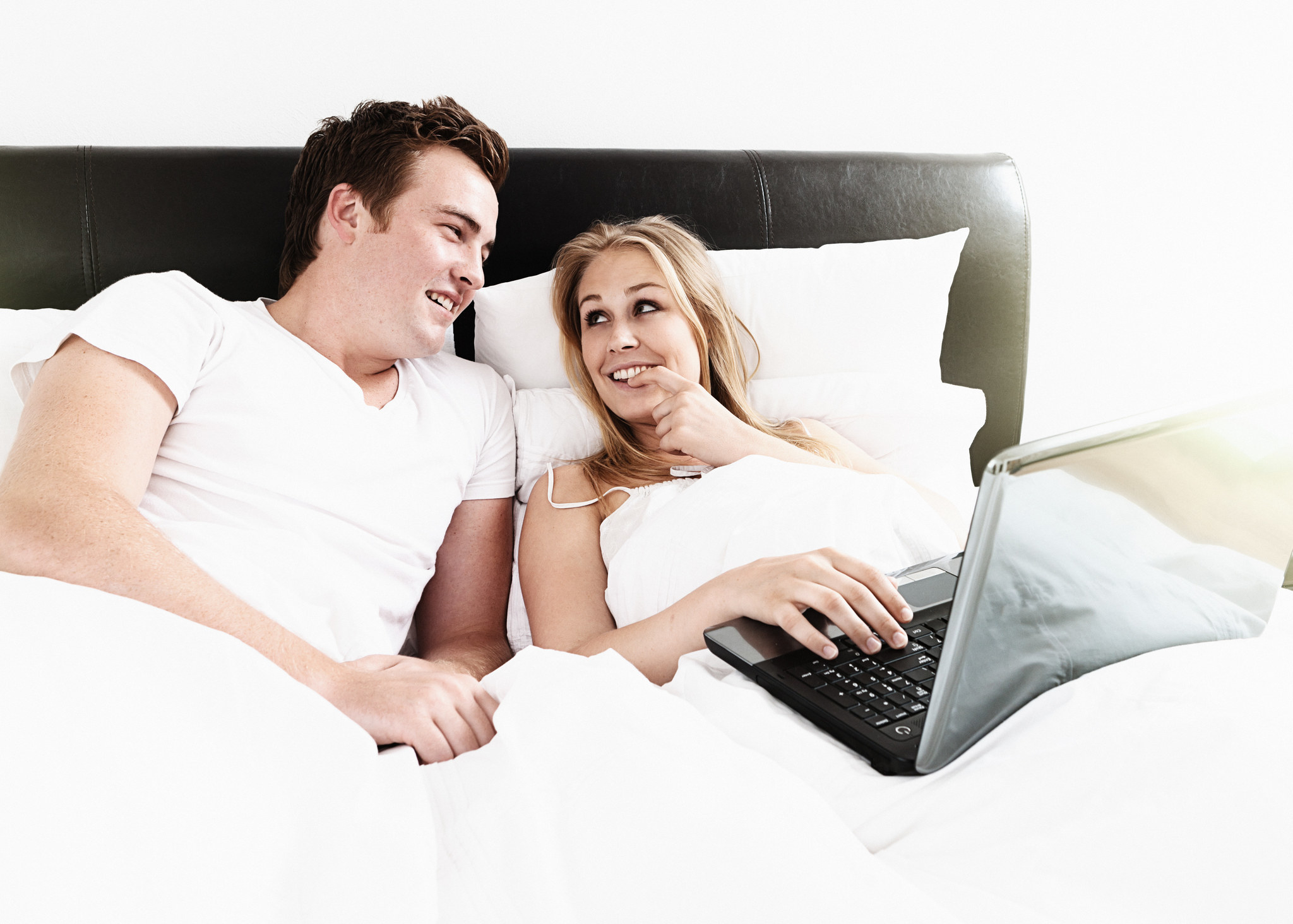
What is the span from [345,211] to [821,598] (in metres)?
1.04

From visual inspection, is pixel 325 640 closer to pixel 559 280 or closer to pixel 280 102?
pixel 559 280

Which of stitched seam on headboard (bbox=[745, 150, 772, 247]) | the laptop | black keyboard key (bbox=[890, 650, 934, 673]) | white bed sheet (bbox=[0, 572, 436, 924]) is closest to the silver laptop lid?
the laptop

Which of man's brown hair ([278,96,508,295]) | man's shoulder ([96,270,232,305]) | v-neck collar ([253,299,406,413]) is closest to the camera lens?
man's shoulder ([96,270,232,305])

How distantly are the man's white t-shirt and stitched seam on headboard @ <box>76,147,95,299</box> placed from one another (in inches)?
12.0

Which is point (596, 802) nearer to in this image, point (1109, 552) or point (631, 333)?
point (1109, 552)

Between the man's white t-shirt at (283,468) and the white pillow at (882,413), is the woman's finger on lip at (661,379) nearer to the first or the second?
the white pillow at (882,413)

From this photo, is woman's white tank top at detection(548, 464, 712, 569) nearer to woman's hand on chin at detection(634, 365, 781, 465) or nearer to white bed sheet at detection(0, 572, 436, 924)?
woman's hand on chin at detection(634, 365, 781, 465)

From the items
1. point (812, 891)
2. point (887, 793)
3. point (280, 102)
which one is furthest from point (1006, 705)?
point (280, 102)

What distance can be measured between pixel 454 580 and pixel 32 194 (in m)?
0.94

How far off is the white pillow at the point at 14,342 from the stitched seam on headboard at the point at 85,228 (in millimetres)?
91

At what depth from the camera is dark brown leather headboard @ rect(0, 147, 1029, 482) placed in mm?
1403

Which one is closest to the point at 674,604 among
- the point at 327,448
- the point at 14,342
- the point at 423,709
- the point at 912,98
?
the point at 423,709

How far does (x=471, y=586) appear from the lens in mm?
1363

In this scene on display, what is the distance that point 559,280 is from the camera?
155 cm
